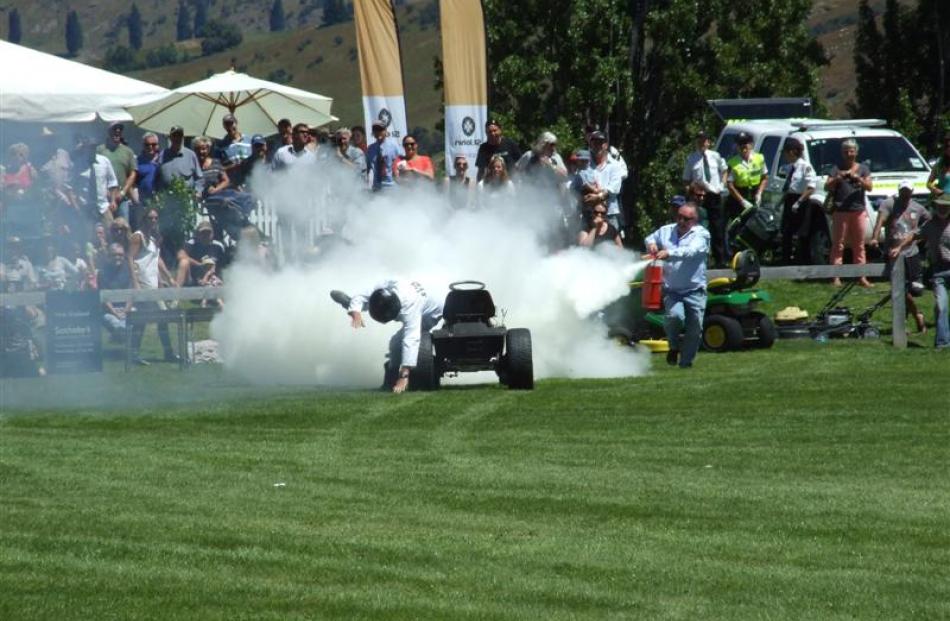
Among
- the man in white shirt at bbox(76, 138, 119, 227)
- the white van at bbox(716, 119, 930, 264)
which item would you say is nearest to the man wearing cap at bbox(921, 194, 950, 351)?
the white van at bbox(716, 119, 930, 264)

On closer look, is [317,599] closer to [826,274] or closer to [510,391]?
[510,391]

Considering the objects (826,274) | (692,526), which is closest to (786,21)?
(826,274)

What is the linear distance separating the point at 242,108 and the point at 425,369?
15780 millimetres

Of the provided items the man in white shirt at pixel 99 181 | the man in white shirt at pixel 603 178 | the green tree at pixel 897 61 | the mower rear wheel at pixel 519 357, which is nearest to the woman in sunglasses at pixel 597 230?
the man in white shirt at pixel 603 178

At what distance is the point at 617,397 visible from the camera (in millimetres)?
18656

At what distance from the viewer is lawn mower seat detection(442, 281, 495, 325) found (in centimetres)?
1973

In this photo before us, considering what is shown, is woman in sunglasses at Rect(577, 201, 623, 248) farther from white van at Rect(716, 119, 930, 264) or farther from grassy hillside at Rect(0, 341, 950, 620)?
white van at Rect(716, 119, 930, 264)

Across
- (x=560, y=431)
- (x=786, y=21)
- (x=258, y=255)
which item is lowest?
(x=560, y=431)

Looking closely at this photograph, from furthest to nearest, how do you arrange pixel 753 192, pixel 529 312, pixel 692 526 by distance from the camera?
1. pixel 753 192
2. pixel 529 312
3. pixel 692 526

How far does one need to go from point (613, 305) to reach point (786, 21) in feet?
106

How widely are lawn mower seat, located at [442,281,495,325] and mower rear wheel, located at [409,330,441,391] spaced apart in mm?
414

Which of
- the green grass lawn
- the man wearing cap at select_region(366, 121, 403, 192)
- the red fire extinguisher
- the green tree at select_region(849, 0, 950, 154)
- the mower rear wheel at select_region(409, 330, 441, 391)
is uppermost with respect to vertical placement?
the green tree at select_region(849, 0, 950, 154)

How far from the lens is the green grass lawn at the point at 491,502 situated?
31.3ft

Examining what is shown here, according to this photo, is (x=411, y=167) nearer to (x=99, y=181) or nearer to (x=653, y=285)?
(x=653, y=285)
